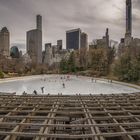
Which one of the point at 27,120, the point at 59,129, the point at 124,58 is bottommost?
the point at 59,129

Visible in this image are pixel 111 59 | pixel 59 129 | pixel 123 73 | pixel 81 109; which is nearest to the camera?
pixel 59 129

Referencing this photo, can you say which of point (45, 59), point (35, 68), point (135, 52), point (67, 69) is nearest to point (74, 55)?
point (67, 69)

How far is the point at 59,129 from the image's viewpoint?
7043 mm

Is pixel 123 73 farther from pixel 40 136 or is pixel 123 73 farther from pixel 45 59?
pixel 45 59

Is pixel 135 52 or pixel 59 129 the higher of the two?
pixel 135 52

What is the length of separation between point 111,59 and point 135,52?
75.1 feet

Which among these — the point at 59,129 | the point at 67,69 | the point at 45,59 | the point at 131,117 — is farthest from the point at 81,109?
the point at 45,59

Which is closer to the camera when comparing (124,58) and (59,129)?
(59,129)

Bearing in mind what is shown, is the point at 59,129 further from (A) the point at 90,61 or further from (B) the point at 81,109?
(A) the point at 90,61

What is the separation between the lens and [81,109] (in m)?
7.77

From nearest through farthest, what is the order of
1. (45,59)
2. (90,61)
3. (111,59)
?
(111,59), (90,61), (45,59)

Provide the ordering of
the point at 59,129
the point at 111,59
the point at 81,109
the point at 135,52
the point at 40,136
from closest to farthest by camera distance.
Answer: the point at 40,136
the point at 59,129
the point at 81,109
the point at 135,52
the point at 111,59

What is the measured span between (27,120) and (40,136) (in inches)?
69.1

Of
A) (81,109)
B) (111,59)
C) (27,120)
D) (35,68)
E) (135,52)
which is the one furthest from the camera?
(35,68)
